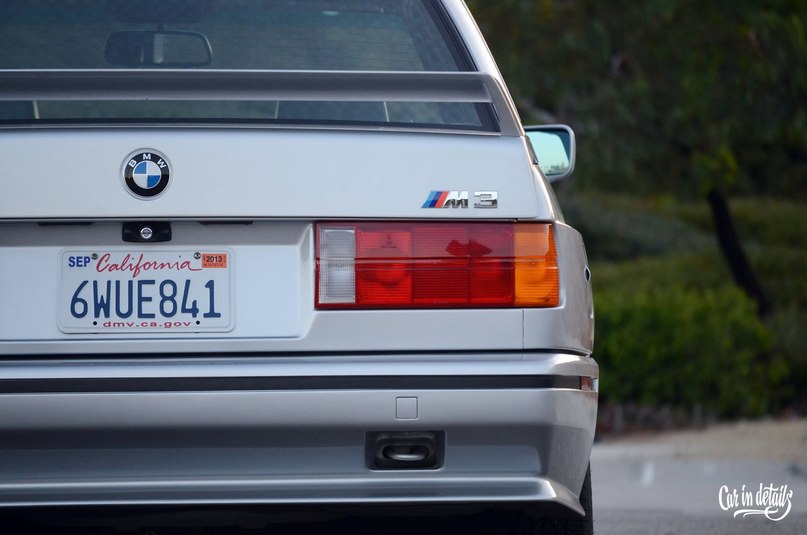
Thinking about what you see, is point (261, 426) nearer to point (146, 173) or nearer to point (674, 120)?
point (146, 173)

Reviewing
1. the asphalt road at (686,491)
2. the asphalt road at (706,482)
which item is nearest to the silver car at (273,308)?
the asphalt road at (686,491)

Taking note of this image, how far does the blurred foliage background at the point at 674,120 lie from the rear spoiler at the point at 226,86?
9035mm

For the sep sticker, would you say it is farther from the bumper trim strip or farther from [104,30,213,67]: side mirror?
[104,30,213,67]: side mirror

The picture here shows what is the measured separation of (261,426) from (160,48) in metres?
1.42

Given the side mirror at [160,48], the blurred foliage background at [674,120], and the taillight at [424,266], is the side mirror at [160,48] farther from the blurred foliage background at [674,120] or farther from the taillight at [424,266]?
the blurred foliage background at [674,120]

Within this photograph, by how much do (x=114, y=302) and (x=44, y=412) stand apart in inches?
11.8

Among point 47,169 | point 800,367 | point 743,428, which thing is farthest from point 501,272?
point 800,367

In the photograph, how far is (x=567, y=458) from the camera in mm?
3268

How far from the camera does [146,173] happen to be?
3.13 meters

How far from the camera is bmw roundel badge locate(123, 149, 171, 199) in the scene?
10.2 feet

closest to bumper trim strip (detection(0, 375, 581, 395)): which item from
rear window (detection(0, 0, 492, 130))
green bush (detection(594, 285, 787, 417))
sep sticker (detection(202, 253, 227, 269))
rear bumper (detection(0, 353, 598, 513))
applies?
rear bumper (detection(0, 353, 598, 513))

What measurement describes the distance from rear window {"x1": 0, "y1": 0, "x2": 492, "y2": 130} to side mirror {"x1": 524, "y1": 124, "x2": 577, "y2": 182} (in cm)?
47

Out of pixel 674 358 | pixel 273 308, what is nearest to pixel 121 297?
pixel 273 308

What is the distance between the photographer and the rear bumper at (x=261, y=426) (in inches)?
120
